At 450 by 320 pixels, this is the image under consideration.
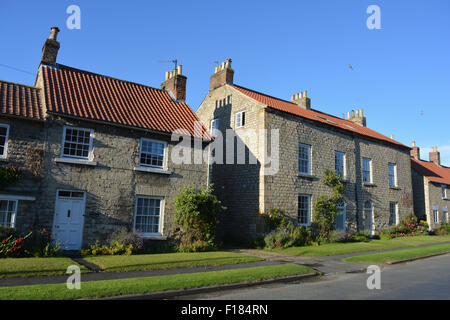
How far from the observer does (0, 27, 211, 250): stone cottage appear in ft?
41.4

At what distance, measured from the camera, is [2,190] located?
12.0 metres

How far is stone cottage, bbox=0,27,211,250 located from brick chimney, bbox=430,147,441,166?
34888mm

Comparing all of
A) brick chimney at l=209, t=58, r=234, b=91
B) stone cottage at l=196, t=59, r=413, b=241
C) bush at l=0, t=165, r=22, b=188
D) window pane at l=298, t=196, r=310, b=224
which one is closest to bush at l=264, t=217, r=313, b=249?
window pane at l=298, t=196, r=310, b=224

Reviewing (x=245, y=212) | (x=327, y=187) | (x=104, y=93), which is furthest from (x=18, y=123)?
(x=327, y=187)

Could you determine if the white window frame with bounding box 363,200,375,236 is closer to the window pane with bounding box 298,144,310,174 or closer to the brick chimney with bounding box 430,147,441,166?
the window pane with bounding box 298,144,310,174

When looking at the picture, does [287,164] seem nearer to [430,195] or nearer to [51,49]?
[51,49]

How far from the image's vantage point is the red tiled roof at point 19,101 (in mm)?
12781

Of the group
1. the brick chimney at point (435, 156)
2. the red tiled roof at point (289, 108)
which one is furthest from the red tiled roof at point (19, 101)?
the brick chimney at point (435, 156)

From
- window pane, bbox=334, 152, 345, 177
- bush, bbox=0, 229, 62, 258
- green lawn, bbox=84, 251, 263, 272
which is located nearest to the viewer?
green lawn, bbox=84, 251, 263, 272

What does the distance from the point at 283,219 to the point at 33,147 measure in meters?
12.3

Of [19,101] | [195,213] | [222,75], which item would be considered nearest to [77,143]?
[19,101]

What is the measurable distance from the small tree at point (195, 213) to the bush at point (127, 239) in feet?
6.68

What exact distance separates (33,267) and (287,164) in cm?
1350
